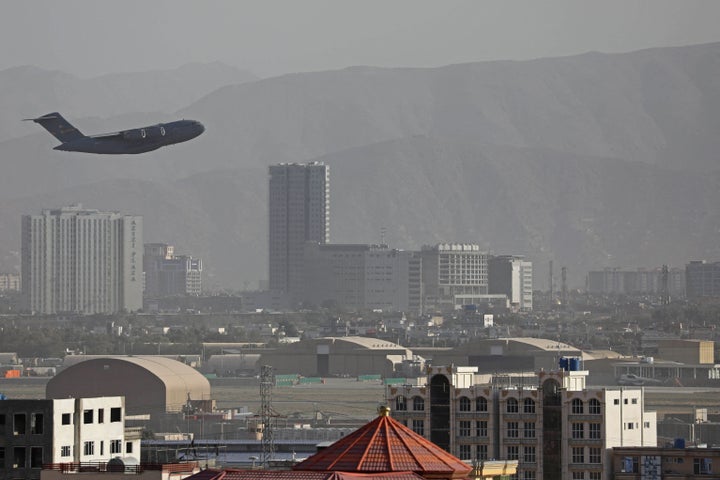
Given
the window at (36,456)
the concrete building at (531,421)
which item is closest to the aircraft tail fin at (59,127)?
the concrete building at (531,421)

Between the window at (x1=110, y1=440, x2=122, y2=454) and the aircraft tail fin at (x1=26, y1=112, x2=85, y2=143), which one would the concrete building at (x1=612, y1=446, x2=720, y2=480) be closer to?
the window at (x1=110, y1=440, x2=122, y2=454)

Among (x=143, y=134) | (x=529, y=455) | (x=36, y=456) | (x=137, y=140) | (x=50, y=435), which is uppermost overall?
(x=143, y=134)

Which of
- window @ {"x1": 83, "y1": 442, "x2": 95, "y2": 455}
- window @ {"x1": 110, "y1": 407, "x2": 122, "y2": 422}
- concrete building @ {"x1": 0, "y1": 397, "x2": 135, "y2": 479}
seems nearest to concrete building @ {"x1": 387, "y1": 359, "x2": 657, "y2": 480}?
window @ {"x1": 110, "y1": 407, "x2": 122, "y2": 422}

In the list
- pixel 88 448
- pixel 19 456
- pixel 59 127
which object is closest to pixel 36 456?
pixel 19 456

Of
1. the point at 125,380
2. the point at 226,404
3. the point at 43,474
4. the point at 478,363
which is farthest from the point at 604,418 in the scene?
the point at 478,363

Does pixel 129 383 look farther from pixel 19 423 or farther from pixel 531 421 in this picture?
pixel 19 423

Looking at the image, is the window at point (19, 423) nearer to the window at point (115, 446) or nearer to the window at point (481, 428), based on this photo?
the window at point (115, 446)
